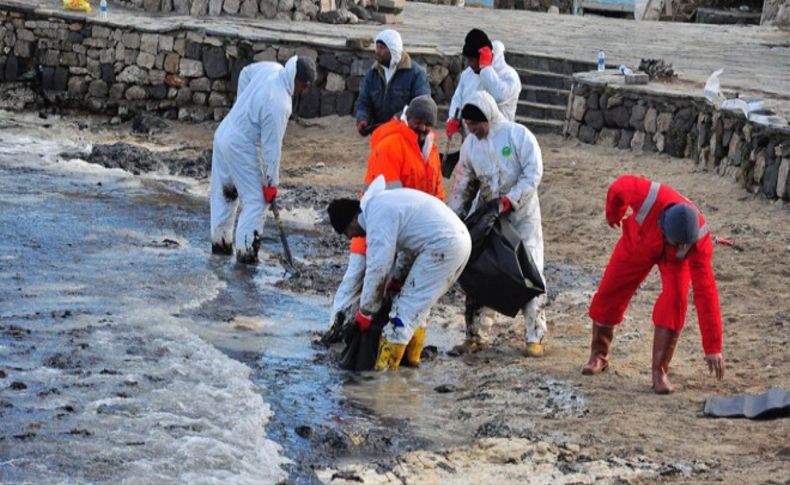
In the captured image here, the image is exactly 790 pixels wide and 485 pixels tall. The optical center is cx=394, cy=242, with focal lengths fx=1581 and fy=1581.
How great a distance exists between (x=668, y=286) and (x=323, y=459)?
2.18 meters

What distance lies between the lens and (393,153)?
981cm

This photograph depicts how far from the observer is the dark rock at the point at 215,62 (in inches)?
730

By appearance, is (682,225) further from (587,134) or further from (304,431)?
(587,134)

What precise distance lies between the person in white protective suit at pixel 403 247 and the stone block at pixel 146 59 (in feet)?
33.2

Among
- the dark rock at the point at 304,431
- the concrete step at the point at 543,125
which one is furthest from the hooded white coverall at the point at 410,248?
the concrete step at the point at 543,125

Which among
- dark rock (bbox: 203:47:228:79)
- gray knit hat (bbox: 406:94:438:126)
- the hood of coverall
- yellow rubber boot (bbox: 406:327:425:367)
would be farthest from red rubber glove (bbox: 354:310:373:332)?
dark rock (bbox: 203:47:228:79)

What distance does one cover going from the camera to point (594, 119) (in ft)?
53.8

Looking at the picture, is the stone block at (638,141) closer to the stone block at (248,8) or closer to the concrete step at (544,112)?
the concrete step at (544,112)

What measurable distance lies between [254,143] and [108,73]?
25.8ft

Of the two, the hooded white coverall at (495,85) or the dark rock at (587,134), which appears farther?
the dark rock at (587,134)

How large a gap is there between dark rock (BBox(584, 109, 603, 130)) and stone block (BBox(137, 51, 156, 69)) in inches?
218

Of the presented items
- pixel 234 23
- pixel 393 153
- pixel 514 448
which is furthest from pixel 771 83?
pixel 514 448

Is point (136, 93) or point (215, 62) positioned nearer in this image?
point (215, 62)

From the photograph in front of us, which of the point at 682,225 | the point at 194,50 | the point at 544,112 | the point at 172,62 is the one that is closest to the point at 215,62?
the point at 194,50
